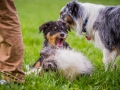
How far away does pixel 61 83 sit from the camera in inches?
187

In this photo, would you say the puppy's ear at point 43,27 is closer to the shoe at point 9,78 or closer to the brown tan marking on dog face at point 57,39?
the brown tan marking on dog face at point 57,39

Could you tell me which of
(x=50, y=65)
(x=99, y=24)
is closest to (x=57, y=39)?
(x=99, y=24)

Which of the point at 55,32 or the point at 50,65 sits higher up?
the point at 55,32

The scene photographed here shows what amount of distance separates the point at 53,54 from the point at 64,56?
0.65 ft

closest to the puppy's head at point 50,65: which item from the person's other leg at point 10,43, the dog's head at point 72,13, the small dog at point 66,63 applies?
the small dog at point 66,63

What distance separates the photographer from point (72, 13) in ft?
21.9

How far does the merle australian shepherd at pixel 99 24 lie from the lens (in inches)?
236

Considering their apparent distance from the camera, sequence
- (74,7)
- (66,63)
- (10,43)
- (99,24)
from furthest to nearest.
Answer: (74,7)
(99,24)
(66,63)
(10,43)

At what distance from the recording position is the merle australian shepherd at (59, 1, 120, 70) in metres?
6.00

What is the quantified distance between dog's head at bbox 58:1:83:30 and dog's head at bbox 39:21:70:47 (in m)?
0.31

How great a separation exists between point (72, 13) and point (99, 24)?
73 cm

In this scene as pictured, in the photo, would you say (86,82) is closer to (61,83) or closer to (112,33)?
(61,83)

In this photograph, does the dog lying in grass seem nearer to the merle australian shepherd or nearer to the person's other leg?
the merle australian shepherd

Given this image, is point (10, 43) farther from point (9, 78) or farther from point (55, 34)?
point (55, 34)
